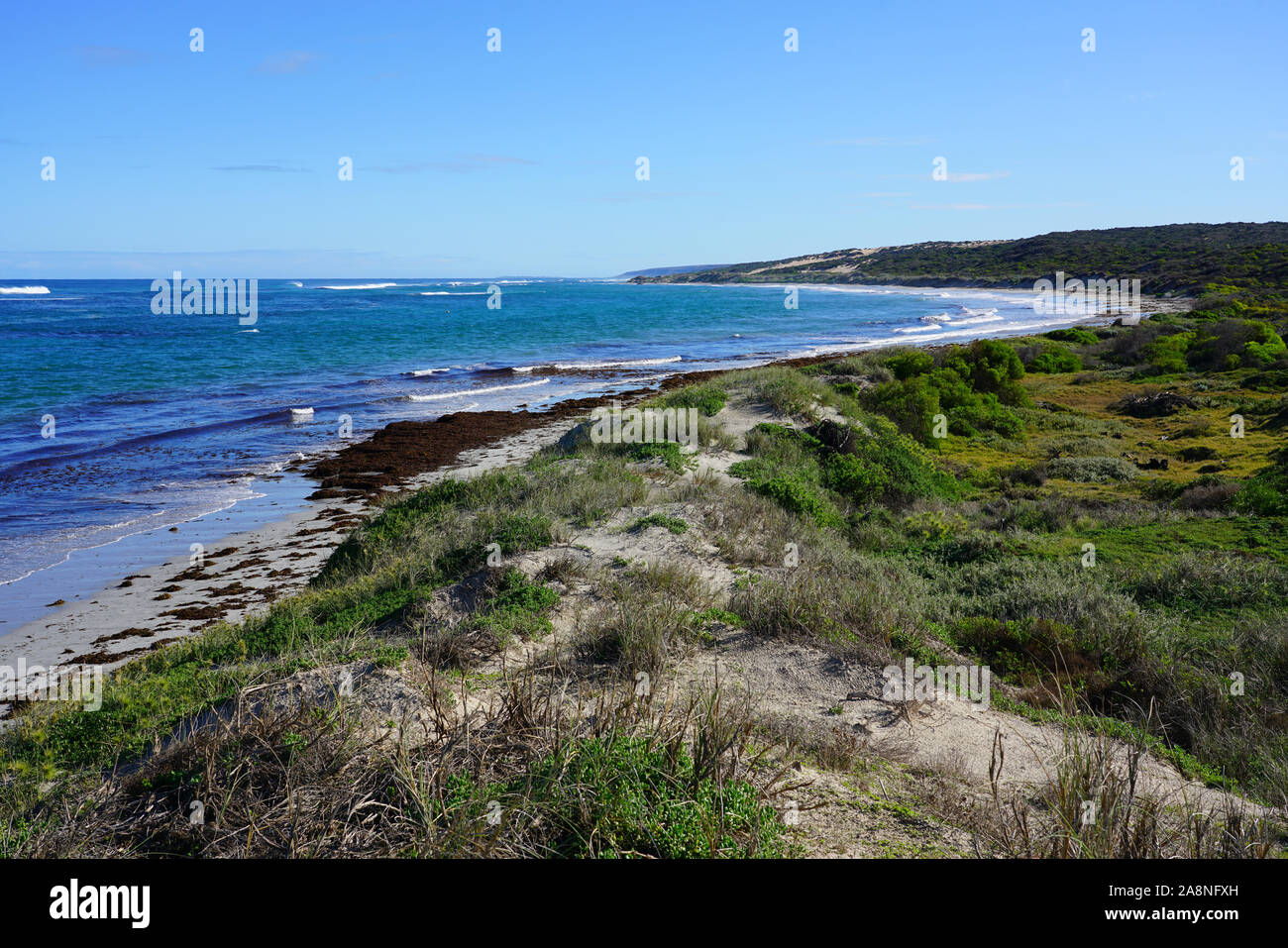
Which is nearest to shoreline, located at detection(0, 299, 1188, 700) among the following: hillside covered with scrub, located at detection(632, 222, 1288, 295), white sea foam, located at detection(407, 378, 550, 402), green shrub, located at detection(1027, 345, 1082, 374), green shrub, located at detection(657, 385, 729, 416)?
green shrub, located at detection(657, 385, 729, 416)

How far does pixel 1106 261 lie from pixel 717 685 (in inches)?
3813

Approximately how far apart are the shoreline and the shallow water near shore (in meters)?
0.48

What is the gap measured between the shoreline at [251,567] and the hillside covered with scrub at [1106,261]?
57.5 metres

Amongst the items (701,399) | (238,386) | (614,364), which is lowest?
(701,399)

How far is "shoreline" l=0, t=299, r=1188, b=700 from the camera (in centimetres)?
859

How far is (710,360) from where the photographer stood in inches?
1537

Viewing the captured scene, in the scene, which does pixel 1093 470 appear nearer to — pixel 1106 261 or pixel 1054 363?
pixel 1054 363

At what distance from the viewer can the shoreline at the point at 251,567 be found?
859 centimetres

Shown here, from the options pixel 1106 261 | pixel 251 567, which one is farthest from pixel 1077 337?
→ pixel 1106 261

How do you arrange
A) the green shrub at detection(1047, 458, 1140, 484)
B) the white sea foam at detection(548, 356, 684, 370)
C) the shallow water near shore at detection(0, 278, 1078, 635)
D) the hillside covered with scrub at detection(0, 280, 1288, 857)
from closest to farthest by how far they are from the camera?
the hillside covered with scrub at detection(0, 280, 1288, 857), the shallow water near shore at detection(0, 278, 1078, 635), the green shrub at detection(1047, 458, 1140, 484), the white sea foam at detection(548, 356, 684, 370)

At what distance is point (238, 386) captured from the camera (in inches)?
1135

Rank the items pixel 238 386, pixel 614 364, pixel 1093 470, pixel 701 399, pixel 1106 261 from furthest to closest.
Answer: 1. pixel 1106 261
2. pixel 614 364
3. pixel 238 386
4. pixel 701 399
5. pixel 1093 470

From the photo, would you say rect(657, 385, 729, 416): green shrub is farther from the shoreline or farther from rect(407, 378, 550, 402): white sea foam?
rect(407, 378, 550, 402): white sea foam
